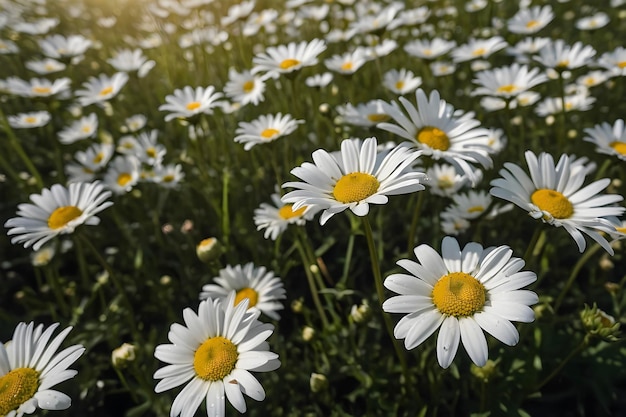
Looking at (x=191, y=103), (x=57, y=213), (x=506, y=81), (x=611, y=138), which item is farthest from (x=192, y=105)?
(x=611, y=138)

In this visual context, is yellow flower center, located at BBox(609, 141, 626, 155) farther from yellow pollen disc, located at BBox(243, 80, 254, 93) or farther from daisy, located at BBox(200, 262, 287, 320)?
yellow pollen disc, located at BBox(243, 80, 254, 93)

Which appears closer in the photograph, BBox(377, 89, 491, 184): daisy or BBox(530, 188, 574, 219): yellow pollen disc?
BBox(530, 188, 574, 219): yellow pollen disc

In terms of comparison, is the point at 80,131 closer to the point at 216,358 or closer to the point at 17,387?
the point at 17,387

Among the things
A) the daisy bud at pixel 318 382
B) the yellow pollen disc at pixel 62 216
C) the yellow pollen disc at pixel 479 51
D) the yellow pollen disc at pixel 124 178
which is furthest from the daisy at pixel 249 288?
the yellow pollen disc at pixel 479 51

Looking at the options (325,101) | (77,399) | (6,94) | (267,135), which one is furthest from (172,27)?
(77,399)

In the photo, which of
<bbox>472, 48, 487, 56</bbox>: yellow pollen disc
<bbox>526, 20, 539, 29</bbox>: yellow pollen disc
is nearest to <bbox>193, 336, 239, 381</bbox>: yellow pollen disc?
<bbox>472, 48, 487, 56</bbox>: yellow pollen disc

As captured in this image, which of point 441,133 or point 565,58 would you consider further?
point 565,58
